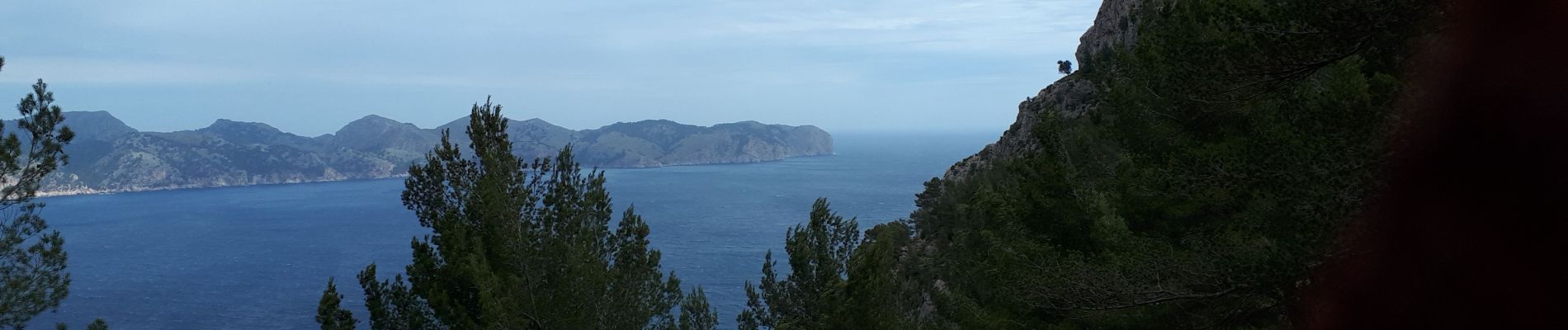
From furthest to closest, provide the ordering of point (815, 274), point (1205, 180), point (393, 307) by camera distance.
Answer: point (815, 274)
point (393, 307)
point (1205, 180)

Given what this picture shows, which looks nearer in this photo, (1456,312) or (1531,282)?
(1531,282)

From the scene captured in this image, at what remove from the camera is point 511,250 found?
56.6 feet

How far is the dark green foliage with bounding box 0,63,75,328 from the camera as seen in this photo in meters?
14.3

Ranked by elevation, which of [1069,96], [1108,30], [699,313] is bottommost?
[699,313]

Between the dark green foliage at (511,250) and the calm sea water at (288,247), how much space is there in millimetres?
47832

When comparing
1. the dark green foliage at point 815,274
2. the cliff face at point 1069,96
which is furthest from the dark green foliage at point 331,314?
the cliff face at point 1069,96

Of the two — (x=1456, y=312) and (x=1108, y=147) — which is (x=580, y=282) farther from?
(x=1456, y=312)

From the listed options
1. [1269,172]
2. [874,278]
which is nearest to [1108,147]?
[874,278]

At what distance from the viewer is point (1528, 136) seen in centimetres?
611

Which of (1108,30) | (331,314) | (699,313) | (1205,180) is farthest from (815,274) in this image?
(1108,30)

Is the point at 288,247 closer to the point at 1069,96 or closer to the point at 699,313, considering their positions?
the point at 1069,96

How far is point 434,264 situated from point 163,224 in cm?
17060

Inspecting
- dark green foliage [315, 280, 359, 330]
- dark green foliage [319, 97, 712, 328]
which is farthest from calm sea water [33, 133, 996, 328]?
dark green foliage [315, 280, 359, 330]

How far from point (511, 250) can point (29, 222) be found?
803 cm
